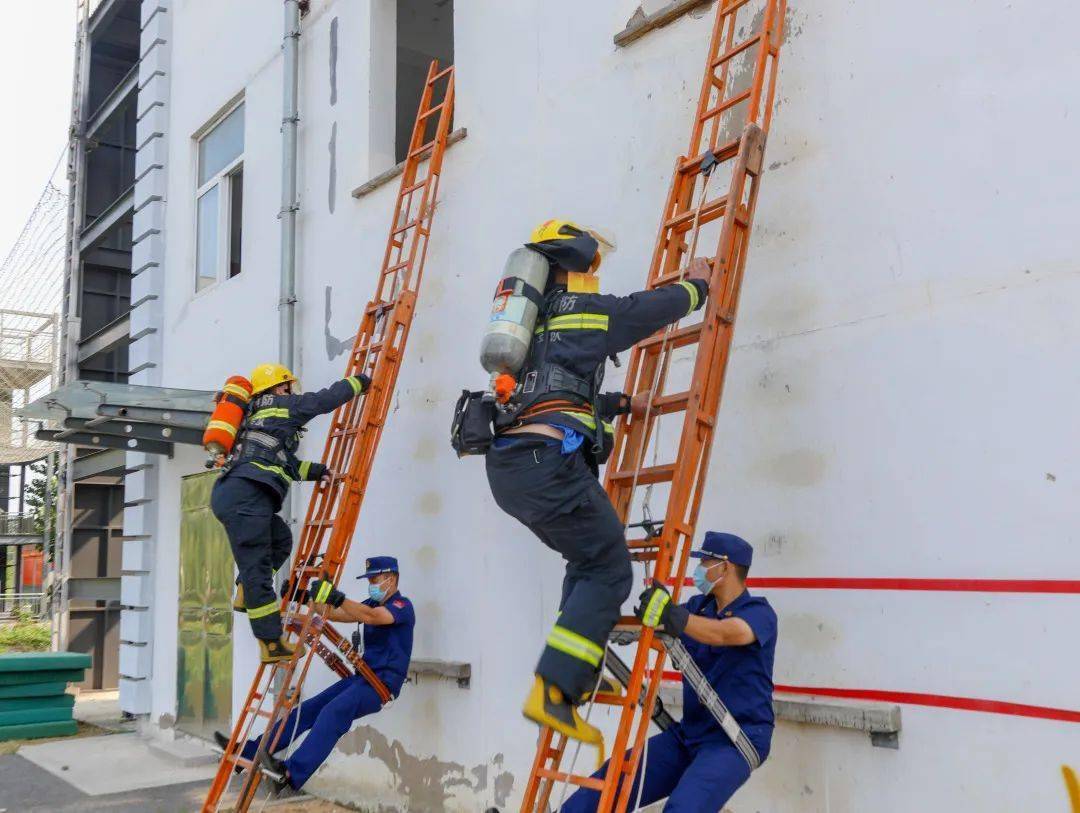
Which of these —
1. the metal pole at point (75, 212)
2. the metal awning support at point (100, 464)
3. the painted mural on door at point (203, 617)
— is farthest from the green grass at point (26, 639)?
the painted mural on door at point (203, 617)

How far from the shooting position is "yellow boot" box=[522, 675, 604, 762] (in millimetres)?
3281

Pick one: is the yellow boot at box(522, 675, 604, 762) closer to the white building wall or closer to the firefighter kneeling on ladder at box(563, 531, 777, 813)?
the firefighter kneeling on ladder at box(563, 531, 777, 813)

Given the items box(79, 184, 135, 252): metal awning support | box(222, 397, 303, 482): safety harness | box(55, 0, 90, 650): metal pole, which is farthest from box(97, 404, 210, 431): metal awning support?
box(55, 0, 90, 650): metal pole

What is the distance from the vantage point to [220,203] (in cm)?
997

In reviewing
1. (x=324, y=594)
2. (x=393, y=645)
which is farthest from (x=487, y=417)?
(x=393, y=645)

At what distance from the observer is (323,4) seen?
8305 millimetres

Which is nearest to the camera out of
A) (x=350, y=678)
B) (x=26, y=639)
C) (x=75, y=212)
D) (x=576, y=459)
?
(x=576, y=459)

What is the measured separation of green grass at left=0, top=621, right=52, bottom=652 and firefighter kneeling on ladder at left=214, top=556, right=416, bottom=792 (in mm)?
15725

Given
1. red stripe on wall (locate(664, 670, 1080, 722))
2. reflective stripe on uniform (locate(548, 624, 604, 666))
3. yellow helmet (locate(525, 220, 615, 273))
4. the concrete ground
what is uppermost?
yellow helmet (locate(525, 220, 615, 273))

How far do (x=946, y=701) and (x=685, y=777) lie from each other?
105 centimetres

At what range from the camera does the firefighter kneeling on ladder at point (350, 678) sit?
5582 mm

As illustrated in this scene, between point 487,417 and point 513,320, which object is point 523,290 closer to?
point 513,320

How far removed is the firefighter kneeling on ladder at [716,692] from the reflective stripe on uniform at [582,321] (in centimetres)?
99

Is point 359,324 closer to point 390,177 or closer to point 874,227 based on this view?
point 390,177
